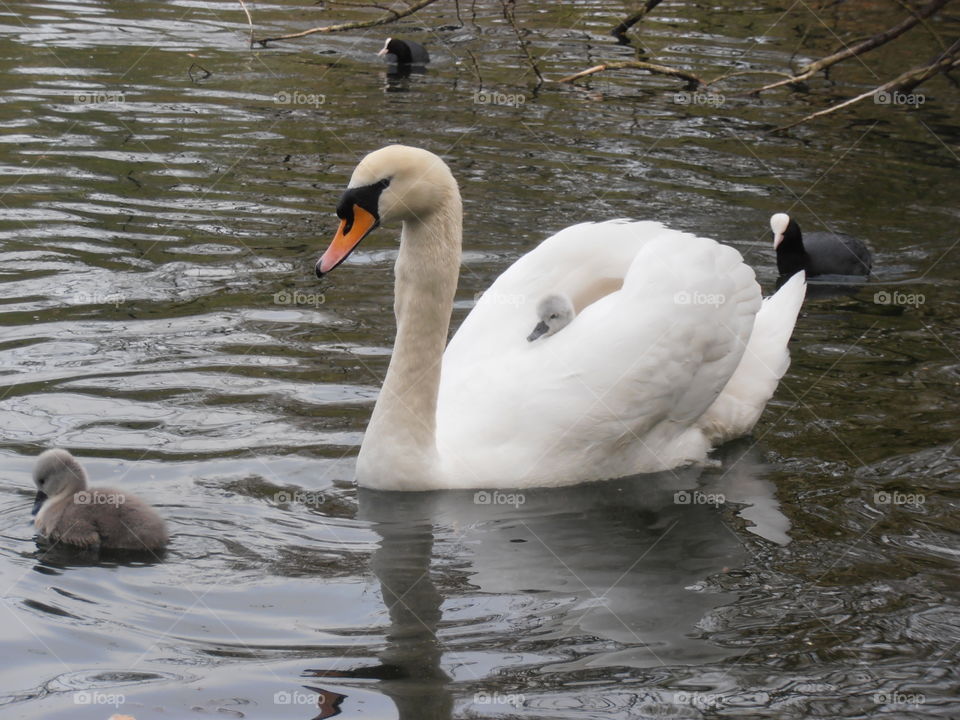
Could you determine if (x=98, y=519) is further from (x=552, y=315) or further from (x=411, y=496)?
(x=552, y=315)

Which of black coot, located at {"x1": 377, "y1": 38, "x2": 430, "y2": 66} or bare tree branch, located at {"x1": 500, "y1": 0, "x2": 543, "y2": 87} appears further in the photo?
black coot, located at {"x1": 377, "y1": 38, "x2": 430, "y2": 66}

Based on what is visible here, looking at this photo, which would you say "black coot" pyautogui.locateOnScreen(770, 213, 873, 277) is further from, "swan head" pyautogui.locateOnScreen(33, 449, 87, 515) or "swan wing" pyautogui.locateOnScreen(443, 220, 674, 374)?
"swan head" pyautogui.locateOnScreen(33, 449, 87, 515)

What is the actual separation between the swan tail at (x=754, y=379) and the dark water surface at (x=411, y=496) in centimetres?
14

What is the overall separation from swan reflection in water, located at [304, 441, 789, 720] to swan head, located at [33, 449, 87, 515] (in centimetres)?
117

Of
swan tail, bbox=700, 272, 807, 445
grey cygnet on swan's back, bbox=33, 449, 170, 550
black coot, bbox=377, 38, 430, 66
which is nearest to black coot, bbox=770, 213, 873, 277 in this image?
swan tail, bbox=700, 272, 807, 445

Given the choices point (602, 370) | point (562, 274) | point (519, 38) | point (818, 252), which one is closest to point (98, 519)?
point (602, 370)

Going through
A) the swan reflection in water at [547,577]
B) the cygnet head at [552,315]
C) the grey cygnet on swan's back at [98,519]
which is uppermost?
the cygnet head at [552,315]

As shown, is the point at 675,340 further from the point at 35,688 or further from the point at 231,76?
the point at 231,76

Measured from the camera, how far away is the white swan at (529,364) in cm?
588

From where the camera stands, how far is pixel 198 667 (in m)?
4.60

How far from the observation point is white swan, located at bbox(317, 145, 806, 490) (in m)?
5.88

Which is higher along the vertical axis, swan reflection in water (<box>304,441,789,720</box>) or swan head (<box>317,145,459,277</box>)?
swan head (<box>317,145,459,277</box>)

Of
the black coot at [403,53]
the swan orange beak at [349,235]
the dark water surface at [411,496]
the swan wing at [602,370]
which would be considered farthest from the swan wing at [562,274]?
the black coot at [403,53]

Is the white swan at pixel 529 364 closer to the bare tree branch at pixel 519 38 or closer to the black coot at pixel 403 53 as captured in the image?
the bare tree branch at pixel 519 38
